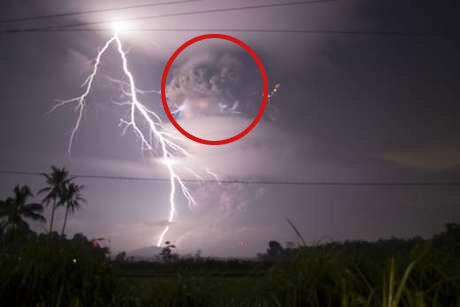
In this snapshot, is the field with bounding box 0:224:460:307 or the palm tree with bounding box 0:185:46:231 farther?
the palm tree with bounding box 0:185:46:231

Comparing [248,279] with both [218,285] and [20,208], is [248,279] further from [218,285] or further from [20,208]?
[20,208]

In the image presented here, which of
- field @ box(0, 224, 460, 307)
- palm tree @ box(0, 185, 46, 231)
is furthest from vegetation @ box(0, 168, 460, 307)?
palm tree @ box(0, 185, 46, 231)

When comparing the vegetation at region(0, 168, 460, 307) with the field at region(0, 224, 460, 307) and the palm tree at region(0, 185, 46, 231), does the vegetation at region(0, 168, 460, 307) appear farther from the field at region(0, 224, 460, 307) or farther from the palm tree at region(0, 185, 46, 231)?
the palm tree at region(0, 185, 46, 231)

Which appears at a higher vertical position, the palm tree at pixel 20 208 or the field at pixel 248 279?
the palm tree at pixel 20 208

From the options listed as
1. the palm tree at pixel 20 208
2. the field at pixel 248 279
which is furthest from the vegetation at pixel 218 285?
the palm tree at pixel 20 208

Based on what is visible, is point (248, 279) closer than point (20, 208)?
Yes

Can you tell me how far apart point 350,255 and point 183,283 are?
2368 mm

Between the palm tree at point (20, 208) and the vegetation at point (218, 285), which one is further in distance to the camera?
the palm tree at point (20, 208)

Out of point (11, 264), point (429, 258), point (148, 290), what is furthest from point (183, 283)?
→ point (429, 258)

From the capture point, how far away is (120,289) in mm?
4629

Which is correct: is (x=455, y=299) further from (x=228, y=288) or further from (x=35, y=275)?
(x=35, y=275)

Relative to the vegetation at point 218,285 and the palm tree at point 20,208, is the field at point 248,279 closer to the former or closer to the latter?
the vegetation at point 218,285

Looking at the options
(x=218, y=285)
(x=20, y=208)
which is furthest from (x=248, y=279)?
(x=20, y=208)

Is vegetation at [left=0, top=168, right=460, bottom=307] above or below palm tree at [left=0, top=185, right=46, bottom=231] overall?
below
